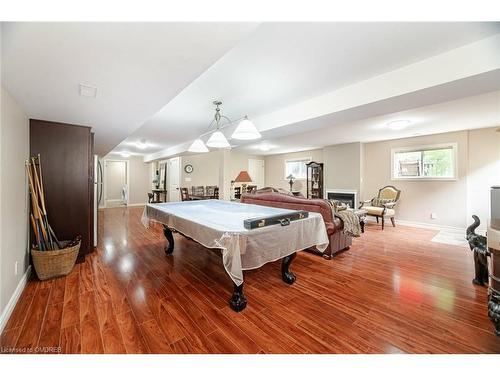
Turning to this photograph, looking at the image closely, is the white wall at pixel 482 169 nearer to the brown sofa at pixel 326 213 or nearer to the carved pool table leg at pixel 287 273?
the brown sofa at pixel 326 213

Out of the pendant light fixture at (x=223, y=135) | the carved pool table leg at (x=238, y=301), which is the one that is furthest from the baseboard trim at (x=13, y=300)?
A: the pendant light fixture at (x=223, y=135)

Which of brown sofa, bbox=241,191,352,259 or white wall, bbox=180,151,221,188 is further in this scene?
white wall, bbox=180,151,221,188

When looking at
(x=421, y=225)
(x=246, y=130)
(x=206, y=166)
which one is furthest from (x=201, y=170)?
(x=421, y=225)

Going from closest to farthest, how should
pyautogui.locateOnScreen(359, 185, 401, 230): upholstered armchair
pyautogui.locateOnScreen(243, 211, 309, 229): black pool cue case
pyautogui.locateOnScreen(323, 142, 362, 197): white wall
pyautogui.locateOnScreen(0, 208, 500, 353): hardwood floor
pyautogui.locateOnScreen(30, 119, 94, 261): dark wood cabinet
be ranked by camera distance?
pyautogui.locateOnScreen(0, 208, 500, 353): hardwood floor, pyautogui.locateOnScreen(243, 211, 309, 229): black pool cue case, pyautogui.locateOnScreen(30, 119, 94, 261): dark wood cabinet, pyautogui.locateOnScreen(359, 185, 401, 230): upholstered armchair, pyautogui.locateOnScreen(323, 142, 362, 197): white wall

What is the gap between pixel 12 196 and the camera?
1.98 metres

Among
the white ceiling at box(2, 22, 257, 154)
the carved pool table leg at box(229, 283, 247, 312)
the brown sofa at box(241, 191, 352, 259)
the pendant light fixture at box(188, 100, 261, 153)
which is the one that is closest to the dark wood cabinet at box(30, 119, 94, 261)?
the white ceiling at box(2, 22, 257, 154)

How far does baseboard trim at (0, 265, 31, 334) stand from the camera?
1.64 metres

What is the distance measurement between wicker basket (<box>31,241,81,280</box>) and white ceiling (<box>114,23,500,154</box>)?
2397 mm

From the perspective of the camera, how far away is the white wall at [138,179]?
9.39 meters

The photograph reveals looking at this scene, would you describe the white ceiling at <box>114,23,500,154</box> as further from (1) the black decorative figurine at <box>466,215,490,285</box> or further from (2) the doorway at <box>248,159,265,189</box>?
(2) the doorway at <box>248,159,265,189</box>

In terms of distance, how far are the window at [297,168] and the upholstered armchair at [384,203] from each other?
2.81 meters

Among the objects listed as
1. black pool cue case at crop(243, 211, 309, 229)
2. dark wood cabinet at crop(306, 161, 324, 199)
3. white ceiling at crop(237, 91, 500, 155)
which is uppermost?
white ceiling at crop(237, 91, 500, 155)

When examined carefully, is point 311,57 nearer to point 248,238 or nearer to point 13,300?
point 248,238

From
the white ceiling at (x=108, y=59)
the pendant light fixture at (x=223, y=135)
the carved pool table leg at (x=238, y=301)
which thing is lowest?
the carved pool table leg at (x=238, y=301)
